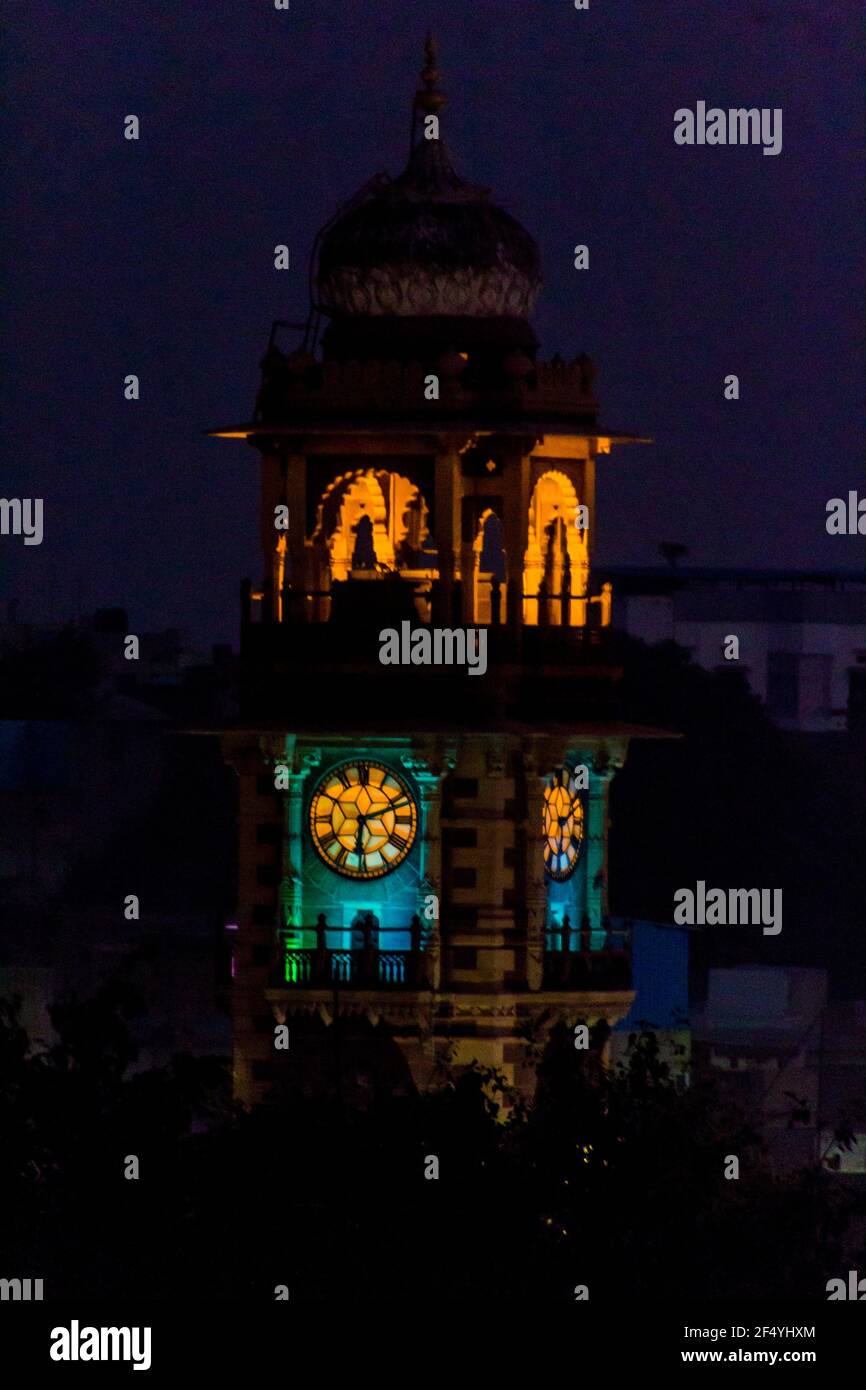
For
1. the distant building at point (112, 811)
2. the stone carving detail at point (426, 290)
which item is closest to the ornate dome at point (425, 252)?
the stone carving detail at point (426, 290)

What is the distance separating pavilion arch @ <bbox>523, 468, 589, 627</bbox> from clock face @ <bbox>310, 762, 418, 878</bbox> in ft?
7.39

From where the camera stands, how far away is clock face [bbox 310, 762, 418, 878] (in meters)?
83.4

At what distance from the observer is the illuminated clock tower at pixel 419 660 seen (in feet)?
272

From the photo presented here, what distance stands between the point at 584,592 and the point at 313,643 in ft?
9.60

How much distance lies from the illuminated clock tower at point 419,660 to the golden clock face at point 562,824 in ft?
0.44

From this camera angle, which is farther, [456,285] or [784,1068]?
[784,1068]

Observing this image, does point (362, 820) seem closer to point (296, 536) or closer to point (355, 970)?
point (355, 970)

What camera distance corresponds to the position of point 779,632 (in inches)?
4897

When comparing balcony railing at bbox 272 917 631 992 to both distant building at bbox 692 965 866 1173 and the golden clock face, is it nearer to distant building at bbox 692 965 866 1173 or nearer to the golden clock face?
the golden clock face

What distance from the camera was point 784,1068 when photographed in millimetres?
112062

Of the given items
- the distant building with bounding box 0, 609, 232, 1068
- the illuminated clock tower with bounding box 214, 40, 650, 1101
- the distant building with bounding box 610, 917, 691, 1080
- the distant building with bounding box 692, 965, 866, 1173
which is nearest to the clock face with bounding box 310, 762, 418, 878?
the illuminated clock tower with bounding box 214, 40, 650, 1101

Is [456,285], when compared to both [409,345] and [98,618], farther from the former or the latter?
[98,618]
